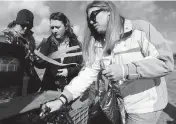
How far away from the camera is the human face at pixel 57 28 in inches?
140

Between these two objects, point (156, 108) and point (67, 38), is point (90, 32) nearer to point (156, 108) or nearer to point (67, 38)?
point (156, 108)

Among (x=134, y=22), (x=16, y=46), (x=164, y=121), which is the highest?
(x=134, y=22)

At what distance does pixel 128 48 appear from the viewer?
1.81 meters

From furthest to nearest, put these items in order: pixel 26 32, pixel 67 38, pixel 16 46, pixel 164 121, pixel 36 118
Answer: pixel 164 121 < pixel 67 38 < pixel 26 32 < pixel 16 46 < pixel 36 118

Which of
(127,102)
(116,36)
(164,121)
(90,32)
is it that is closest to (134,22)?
(116,36)

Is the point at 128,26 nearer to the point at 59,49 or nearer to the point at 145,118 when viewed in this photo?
the point at 145,118

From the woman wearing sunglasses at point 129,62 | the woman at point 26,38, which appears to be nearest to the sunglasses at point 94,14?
the woman wearing sunglasses at point 129,62

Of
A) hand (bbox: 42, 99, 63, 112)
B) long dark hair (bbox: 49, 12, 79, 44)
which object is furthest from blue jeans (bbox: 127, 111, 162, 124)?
long dark hair (bbox: 49, 12, 79, 44)

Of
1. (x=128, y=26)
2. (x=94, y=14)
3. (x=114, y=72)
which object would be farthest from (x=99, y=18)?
(x=114, y=72)

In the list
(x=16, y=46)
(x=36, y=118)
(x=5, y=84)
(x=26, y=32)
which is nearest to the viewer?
(x=36, y=118)

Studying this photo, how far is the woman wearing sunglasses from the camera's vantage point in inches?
63.3

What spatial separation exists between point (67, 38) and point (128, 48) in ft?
6.22

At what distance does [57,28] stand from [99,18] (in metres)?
1.76

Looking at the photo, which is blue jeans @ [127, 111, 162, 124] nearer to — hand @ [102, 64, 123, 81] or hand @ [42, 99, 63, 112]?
hand @ [102, 64, 123, 81]
